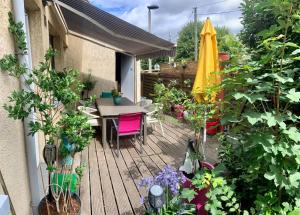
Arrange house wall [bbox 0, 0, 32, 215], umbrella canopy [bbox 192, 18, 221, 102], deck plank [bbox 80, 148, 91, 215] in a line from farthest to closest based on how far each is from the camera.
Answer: umbrella canopy [bbox 192, 18, 221, 102], deck plank [bbox 80, 148, 91, 215], house wall [bbox 0, 0, 32, 215]

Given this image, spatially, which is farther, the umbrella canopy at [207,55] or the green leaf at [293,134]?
the umbrella canopy at [207,55]

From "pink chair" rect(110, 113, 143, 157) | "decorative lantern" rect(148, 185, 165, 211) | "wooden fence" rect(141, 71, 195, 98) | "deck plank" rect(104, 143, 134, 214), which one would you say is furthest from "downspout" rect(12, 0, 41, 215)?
"wooden fence" rect(141, 71, 195, 98)

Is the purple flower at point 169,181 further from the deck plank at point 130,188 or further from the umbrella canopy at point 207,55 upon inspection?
the umbrella canopy at point 207,55

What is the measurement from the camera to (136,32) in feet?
19.0

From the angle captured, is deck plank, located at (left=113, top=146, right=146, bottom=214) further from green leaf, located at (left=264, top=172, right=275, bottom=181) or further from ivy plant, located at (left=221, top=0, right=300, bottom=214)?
green leaf, located at (left=264, top=172, right=275, bottom=181)

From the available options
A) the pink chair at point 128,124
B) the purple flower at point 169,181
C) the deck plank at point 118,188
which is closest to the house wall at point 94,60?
the pink chair at point 128,124

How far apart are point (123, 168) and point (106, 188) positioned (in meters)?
0.86

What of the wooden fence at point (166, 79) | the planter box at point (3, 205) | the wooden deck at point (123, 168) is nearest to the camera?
the planter box at point (3, 205)

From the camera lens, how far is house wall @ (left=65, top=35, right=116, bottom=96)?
36.4 feet

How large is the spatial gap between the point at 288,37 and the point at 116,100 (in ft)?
19.3

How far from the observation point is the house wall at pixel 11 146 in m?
2.24

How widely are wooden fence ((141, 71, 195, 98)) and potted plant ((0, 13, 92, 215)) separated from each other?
5529mm

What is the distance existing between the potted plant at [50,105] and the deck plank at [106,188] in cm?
74

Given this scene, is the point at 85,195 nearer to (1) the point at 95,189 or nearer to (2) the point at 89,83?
(1) the point at 95,189
